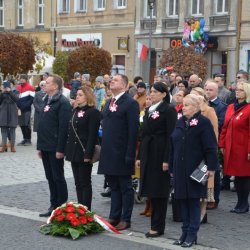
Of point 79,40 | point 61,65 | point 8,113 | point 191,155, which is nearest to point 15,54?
point 61,65

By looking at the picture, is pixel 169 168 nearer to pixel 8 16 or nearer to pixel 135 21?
pixel 135 21

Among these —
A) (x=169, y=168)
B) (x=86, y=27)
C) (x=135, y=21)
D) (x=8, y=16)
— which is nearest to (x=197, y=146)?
(x=169, y=168)

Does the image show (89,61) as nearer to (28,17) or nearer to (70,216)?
(28,17)

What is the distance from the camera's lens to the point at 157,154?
8805mm

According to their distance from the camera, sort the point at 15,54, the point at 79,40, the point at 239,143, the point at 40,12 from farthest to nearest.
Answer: the point at 40,12 → the point at 79,40 → the point at 15,54 → the point at 239,143

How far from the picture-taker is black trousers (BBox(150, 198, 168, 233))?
350 inches

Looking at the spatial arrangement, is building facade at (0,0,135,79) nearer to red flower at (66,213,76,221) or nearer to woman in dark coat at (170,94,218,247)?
red flower at (66,213,76,221)

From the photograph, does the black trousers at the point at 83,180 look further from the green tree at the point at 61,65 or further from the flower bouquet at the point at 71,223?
the green tree at the point at 61,65

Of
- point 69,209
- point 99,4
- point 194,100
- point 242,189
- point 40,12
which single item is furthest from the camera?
point 40,12

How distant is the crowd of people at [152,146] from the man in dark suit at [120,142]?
13 mm

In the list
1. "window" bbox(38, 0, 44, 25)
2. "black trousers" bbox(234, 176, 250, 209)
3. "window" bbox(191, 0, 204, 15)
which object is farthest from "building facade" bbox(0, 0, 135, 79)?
"black trousers" bbox(234, 176, 250, 209)

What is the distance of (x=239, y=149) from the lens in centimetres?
1040

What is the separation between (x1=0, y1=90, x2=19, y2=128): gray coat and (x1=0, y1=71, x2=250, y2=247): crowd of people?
318 inches

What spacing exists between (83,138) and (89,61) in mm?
20603
